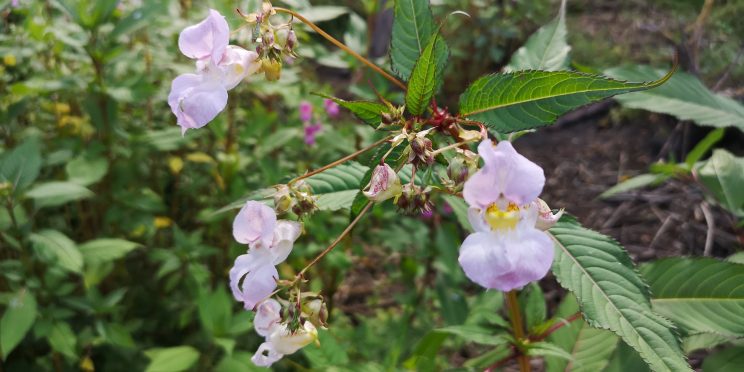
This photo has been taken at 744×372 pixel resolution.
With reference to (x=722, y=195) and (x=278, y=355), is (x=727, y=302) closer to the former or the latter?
(x=722, y=195)

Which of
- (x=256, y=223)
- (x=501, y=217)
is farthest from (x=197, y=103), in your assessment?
(x=501, y=217)

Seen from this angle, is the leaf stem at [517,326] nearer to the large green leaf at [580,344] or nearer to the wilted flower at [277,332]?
the large green leaf at [580,344]

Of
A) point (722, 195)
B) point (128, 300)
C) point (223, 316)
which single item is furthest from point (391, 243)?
point (722, 195)

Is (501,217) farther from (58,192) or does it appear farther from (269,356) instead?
(58,192)

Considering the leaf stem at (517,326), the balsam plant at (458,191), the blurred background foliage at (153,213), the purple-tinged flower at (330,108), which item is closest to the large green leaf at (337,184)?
the balsam plant at (458,191)

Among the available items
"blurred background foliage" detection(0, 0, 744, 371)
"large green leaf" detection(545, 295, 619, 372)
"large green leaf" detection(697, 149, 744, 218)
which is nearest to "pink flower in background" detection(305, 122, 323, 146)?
"blurred background foliage" detection(0, 0, 744, 371)

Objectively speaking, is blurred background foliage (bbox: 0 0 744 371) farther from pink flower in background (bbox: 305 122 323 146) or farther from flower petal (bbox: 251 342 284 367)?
flower petal (bbox: 251 342 284 367)
